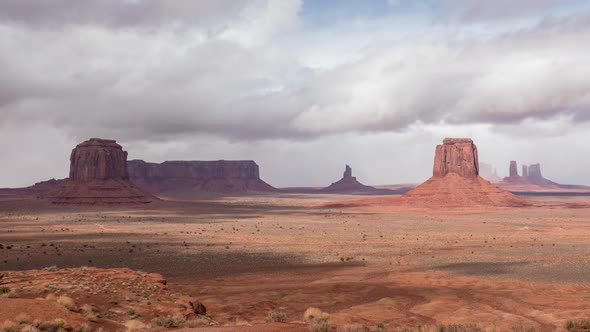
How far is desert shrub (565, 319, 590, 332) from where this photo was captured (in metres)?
14.9

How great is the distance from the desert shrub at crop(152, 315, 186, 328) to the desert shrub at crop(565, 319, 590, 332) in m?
12.2

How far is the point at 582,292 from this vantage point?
23297 mm

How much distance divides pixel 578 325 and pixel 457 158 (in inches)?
4291

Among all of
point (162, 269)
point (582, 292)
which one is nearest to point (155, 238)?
point (162, 269)

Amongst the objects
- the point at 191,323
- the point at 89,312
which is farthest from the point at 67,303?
the point at 191,323

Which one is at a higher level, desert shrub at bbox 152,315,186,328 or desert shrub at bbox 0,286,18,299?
desert shrub at bbox 0,286,18,299

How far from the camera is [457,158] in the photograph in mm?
119438

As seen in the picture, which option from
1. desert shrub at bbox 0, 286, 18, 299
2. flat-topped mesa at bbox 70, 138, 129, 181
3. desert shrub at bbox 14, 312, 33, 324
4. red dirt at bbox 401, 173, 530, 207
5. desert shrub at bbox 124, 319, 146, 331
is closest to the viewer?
desert shrub at bbox 14, 312, 33, 324

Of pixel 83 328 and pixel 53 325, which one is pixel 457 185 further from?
pixel 53 325

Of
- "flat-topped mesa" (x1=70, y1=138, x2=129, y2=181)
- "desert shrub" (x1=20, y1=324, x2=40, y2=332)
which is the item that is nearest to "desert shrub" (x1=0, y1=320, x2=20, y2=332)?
"desert shrub" (x1=20, y1=324, x2=40, y2=332)

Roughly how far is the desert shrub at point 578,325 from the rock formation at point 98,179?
119 m

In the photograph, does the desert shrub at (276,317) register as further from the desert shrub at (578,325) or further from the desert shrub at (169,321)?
the desert shrub at (578,325)

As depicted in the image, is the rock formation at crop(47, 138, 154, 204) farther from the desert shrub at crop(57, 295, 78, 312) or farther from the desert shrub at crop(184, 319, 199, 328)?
the desert shrub at crop(184, 319, 199, 328)

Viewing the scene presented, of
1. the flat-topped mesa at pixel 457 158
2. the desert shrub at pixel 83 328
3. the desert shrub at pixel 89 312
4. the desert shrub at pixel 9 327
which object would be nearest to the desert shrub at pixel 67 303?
the desert shrub at pixel 89 312
